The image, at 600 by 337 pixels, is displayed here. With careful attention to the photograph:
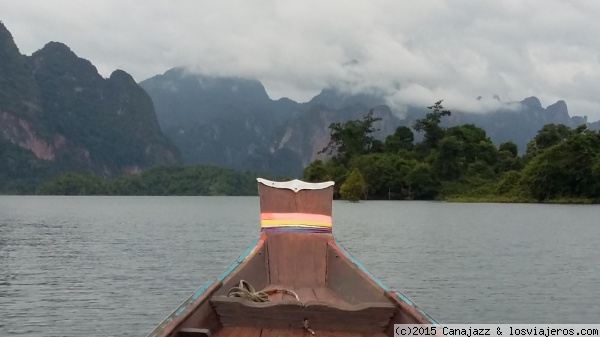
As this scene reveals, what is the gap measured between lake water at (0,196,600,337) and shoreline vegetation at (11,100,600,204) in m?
36.7

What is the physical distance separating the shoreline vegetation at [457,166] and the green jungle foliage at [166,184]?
47.8 meters

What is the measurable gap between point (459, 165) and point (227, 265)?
75584mm

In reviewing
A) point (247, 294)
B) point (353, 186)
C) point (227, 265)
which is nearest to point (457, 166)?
point (353, 186)

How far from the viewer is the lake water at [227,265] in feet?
50.0

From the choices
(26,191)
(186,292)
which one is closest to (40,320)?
(186,292)

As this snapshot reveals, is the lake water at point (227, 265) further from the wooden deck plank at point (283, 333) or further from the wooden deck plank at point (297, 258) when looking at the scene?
the wooden deck plank at point (283, 333)

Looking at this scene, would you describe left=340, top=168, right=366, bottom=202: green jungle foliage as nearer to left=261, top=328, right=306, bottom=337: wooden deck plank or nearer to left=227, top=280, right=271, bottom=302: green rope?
left=227, top=280, right=271, bottom=302: green rope

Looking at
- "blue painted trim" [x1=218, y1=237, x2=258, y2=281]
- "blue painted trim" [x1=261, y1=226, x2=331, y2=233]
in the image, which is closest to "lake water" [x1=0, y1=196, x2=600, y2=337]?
"blue painted trim" [x1=261, y1=226, x2=331, y2=233]

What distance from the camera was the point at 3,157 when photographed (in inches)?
6107

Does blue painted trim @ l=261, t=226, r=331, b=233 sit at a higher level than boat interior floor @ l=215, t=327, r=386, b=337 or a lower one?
higher

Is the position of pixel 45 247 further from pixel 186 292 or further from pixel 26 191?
pixel 26 191

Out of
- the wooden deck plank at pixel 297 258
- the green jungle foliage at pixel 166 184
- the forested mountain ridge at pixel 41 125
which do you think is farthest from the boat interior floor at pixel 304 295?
the forested mountain ridge at pixel 41 125

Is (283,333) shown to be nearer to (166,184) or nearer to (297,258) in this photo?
(297,258)

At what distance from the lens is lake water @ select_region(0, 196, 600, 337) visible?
50.0ft
